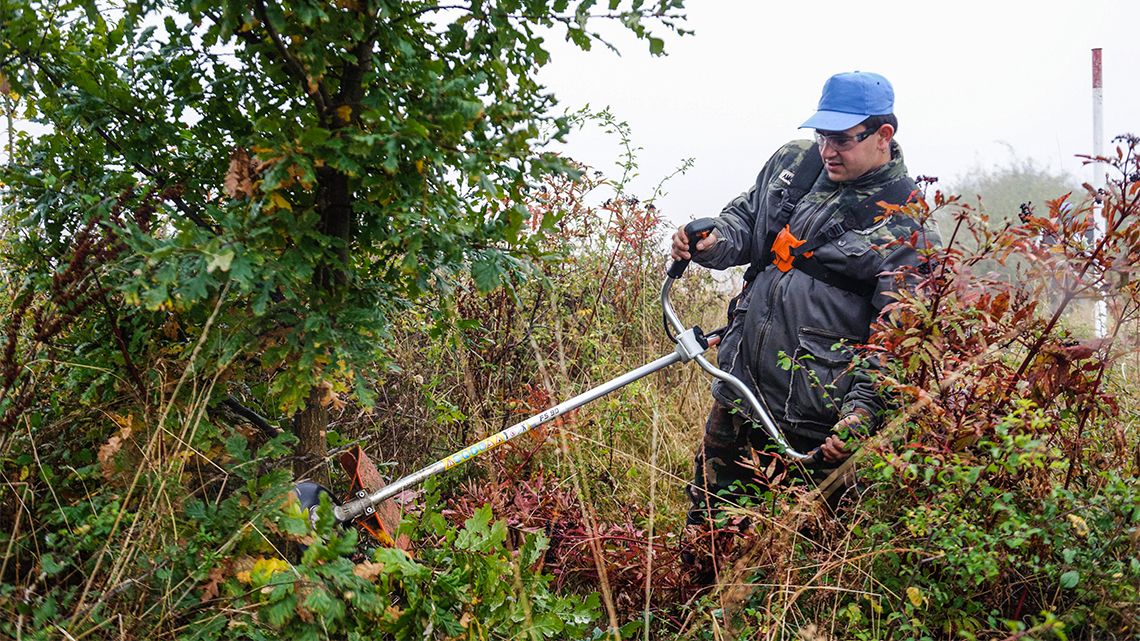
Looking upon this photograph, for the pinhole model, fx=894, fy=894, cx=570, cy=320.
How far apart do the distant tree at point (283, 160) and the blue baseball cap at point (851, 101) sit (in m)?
0.96

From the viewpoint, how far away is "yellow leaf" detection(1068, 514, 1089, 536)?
7.75 feet

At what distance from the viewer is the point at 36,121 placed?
2570 mm

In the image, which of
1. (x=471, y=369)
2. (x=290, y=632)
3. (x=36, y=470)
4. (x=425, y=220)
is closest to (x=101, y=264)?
(x=36, y=470)

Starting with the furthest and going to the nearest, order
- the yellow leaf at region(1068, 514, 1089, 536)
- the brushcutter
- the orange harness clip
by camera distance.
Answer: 1. the orange harness clip
2. the brushcutter
3. the yellow leaf at region(1068, 514, 1089, 536)

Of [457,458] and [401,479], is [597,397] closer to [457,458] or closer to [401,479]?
[457,458]

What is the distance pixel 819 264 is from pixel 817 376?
42 centimetres

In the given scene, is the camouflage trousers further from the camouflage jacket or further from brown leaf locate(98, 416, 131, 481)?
brown leaf locate(98, 416, 131, 481)

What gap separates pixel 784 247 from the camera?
3295 mm

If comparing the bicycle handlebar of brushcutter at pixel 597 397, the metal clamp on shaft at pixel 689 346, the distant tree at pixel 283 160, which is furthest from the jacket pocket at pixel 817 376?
the distant tree at pixel 283 160

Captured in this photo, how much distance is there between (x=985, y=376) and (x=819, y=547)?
693 millimetres

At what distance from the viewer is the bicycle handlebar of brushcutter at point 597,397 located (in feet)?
8.57

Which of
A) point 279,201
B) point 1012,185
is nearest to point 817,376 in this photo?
point 279,201

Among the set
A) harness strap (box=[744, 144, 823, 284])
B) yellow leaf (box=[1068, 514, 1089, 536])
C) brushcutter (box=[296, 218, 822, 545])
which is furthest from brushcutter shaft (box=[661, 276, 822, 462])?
yellow leaf (box=[1068, 514, 1089, 536])

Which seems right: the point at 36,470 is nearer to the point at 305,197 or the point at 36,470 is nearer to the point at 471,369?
the point at 305,197
